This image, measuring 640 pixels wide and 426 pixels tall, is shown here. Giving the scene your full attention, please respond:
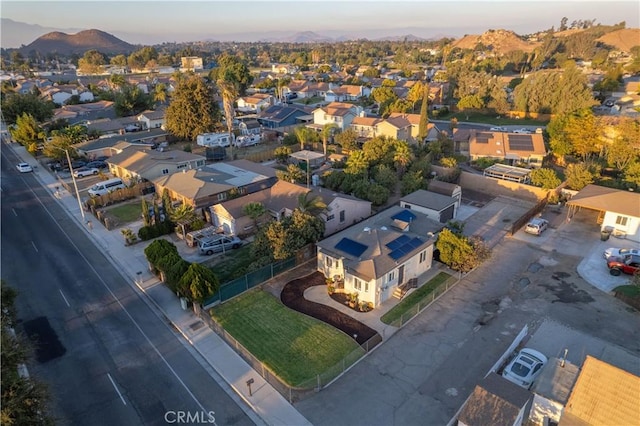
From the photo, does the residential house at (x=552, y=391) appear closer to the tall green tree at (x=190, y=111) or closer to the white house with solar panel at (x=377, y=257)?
the white house with solar panel at (x=377, y=257)

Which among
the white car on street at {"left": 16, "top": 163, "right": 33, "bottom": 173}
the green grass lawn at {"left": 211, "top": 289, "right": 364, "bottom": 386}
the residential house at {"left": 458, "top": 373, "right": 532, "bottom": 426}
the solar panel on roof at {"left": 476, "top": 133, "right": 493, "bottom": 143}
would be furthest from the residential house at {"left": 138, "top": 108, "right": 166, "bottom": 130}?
the residential house at {"left": 458, "top": 373, "right": 532, "bottom": 426}

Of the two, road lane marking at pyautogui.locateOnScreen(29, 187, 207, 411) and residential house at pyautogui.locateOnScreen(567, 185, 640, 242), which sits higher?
residential house at pyautogui.locateOnScreen(567, 185, 640, 242)

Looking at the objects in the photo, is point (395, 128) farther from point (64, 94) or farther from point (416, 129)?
point (64, 94)

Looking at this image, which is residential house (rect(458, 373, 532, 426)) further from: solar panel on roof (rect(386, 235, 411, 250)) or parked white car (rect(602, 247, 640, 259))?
parked white car (rect(602, 247, 640, 259))

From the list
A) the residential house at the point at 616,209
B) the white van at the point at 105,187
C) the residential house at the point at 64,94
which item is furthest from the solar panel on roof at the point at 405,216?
the residential house at the point at 64,94

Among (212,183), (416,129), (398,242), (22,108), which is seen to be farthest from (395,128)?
(22,108)

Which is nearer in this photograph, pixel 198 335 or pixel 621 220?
pixel 198 335

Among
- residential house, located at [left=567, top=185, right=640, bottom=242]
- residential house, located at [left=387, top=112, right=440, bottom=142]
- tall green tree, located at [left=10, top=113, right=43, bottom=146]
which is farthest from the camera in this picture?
tall green tree, located at [left=10, top=113, right=43, bottom=146]
